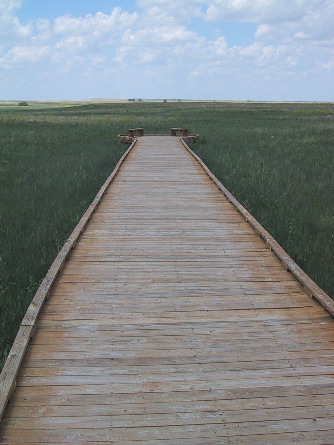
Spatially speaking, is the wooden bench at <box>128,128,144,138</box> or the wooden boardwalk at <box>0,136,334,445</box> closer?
the wooden boardwalk at <box>0,136,334,445</box>

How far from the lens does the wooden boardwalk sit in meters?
2.55

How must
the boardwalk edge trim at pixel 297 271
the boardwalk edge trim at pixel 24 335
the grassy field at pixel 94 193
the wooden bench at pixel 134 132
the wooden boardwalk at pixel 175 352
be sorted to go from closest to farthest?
the wooden boardwalk at pixel 175 352 < the boardwalk edge trim at pixel 24 335 < the boardwalk edge trim at pixel 297 271 < the grassy field at pixel 94 193 < the wooden bench at pixel 134 132

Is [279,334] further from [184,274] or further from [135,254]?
[135,254]

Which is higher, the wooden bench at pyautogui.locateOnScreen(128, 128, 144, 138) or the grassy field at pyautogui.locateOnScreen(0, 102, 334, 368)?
the wooden bench at pyautogui.locateOnScreen(128, 128, 144, 138)

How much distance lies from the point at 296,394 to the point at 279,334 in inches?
31.0

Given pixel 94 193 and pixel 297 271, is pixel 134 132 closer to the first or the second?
pixel 94 193

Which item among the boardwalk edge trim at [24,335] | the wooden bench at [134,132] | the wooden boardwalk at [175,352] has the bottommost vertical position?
the wooden boardwalk at [175,352]

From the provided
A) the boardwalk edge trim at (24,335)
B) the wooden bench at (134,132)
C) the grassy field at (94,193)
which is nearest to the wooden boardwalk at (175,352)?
the boardwalk edge trim at (24,335)

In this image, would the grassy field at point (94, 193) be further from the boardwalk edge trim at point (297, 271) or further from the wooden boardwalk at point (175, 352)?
the wooden boardwalk at point (175, 352)

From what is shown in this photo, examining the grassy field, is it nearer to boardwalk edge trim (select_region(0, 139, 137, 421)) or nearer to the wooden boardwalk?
boardwalk edge trim (select_region(0, 139, 137, 421))

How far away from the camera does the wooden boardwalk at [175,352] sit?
2.55 m

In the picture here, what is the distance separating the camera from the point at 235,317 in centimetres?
385

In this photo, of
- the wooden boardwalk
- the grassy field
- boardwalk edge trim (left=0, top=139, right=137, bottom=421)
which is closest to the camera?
the wooden boardwalk

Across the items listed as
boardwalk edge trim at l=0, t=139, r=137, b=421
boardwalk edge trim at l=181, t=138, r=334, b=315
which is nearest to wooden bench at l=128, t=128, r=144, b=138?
boardwalk edge trim at l=181, t=138, r=334, b=315
